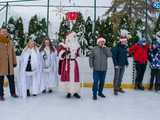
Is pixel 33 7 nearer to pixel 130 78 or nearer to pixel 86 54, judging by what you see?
pixel 86 54

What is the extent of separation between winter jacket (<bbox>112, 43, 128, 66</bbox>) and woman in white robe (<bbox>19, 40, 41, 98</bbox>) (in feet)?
6.11

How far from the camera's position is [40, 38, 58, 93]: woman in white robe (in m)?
12.3

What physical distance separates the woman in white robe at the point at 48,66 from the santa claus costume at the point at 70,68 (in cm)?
74

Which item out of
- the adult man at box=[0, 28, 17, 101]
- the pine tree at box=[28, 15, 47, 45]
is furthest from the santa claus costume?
the pine tree at box=[28, 15, 47, 45]

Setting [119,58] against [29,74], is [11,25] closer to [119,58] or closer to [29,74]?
[29,74]

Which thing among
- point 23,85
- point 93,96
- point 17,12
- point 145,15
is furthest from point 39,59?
point 17,12

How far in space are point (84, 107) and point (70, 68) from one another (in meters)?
1.44

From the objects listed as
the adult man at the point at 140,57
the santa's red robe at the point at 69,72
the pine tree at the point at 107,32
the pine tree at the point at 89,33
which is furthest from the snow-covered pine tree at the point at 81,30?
the santa's red robe at the point at 69,72

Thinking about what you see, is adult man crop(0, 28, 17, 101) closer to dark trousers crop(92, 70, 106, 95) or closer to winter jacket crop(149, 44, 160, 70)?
dark trousers crop(92, 70, 106, 95)

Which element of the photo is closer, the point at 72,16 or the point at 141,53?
the point at 141,53

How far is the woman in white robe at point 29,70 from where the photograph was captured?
11781 millimetres

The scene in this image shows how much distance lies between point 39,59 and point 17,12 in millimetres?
6719

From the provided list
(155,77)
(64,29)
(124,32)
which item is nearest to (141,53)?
(155,77)

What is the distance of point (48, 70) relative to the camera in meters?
12.4
